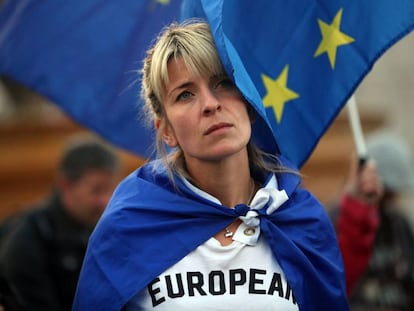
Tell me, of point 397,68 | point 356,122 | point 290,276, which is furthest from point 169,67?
point 397,68

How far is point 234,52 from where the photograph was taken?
4871mm

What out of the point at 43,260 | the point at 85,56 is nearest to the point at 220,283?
the point at 85,56

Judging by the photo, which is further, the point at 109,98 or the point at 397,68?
the point at 397,68

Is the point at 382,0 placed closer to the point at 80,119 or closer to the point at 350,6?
the point at 350,6

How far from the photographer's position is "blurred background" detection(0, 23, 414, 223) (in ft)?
47.9

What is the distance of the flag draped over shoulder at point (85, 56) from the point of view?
6723mm

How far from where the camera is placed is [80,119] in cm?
689

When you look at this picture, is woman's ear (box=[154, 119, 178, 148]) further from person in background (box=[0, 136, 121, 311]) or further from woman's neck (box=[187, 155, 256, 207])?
person in background (box=[0, 136, 121, 311])

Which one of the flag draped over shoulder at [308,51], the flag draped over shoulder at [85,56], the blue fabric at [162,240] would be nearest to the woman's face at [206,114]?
the blue fabric at [162,240]

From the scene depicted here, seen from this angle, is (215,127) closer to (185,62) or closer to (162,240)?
(185,62)

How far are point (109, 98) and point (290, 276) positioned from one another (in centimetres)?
223

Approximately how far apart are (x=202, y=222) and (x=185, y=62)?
1.96 ft

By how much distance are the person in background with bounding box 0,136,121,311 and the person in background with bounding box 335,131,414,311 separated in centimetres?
161

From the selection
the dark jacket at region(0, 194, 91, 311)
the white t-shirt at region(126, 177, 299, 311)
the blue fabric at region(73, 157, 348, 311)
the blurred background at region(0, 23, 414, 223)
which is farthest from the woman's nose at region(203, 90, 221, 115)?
the blurred background at region(0, 23, 414, 223)
